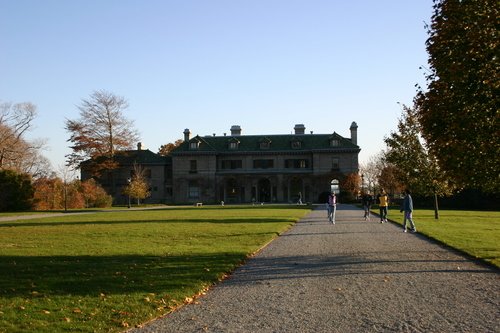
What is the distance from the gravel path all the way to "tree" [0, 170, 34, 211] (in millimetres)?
45046

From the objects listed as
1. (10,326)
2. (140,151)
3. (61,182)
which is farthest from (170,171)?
(10,326)

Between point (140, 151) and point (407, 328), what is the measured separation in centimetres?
8205

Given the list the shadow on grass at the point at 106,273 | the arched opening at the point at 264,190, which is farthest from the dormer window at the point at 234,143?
the shadow on grass at the point at 106,273

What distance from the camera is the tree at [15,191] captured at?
52594 millimetres

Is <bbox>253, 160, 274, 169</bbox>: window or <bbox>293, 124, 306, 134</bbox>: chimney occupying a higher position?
<bbox>293, 124, 306, 134</bbox>: chimney

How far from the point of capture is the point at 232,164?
82.4 m

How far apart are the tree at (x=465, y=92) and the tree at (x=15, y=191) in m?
47.7

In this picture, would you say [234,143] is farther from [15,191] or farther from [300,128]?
[15,191]

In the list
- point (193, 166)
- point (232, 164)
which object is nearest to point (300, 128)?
point (232, 164)

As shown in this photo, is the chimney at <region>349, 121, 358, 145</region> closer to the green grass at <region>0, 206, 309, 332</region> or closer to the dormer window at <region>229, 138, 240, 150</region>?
the dormer window at <region>229, 138, 240, 150</region>

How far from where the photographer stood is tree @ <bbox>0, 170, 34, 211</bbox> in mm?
52594

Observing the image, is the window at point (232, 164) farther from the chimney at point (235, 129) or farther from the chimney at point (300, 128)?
the chimney at point (300, 128)

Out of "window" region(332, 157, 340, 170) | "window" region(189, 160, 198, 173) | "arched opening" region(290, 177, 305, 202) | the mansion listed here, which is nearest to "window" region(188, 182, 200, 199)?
the mansion

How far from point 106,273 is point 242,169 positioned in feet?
232
